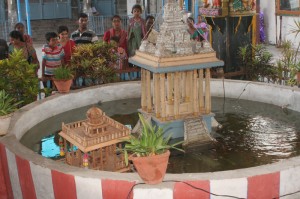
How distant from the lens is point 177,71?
615 cm

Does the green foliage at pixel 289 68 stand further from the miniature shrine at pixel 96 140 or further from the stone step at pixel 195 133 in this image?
the miniature shrine at pixel 96 140

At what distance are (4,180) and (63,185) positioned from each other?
127 centimetres

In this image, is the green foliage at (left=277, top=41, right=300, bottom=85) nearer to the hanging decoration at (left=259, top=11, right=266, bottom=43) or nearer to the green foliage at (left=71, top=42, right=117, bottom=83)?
the green foliage at (left=71, top=42, right=117, bottom=83)

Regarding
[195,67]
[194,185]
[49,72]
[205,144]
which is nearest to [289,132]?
[205,144]

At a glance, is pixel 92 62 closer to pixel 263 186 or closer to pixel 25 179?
pixel 25 179

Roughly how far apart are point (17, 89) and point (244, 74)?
5.00 metres

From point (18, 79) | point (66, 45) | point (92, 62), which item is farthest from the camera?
point (66, 45)

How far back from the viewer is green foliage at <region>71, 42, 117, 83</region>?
8.48 meters

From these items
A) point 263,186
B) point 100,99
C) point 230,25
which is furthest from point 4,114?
point 230,25

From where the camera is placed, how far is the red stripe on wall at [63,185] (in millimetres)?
4203

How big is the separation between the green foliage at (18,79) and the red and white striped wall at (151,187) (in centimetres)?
268

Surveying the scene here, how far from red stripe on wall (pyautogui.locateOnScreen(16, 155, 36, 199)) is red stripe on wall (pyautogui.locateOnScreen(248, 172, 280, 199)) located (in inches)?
85.8

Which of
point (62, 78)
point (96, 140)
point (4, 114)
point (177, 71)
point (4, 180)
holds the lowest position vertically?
point (4, 180)

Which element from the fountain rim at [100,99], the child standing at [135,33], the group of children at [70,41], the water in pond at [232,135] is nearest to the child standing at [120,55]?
the group of children at [70,41]
